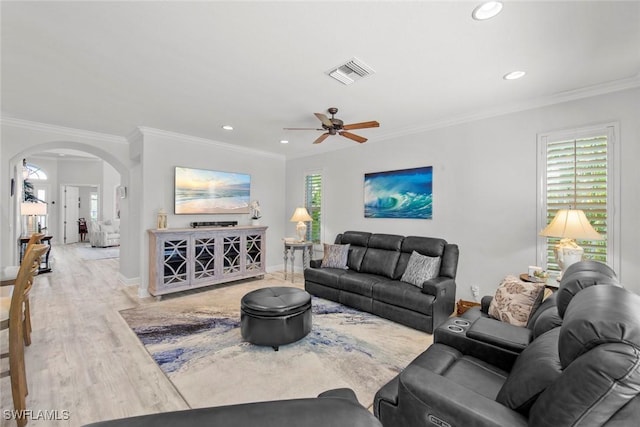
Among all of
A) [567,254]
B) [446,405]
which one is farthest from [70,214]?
[567,254]

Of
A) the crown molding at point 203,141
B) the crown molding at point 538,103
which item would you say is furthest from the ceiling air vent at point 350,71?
the crown molding at point 203,141

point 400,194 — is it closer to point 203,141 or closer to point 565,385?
point 203,141

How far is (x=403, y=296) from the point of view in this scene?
3293 millimetres

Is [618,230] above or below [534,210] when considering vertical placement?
below

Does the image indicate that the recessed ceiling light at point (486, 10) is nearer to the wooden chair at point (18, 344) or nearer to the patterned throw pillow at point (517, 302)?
the patterned throw pillow at point (517, 302)

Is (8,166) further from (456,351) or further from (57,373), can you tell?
(456,351)

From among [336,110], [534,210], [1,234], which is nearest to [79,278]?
[1,234]

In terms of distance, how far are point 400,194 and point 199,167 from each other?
3.51m

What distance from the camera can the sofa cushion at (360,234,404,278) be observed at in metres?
3.97

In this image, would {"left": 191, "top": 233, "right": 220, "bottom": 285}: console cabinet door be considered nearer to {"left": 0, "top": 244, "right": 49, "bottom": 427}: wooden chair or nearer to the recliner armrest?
{"left": 0, "top": 244, "right": 49, "bottom": 427}: wooden chair

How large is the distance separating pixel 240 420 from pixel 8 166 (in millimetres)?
5475


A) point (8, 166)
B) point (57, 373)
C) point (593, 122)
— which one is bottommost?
point (57, 373)

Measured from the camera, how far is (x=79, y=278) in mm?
5402

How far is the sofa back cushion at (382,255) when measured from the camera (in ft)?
13.0
